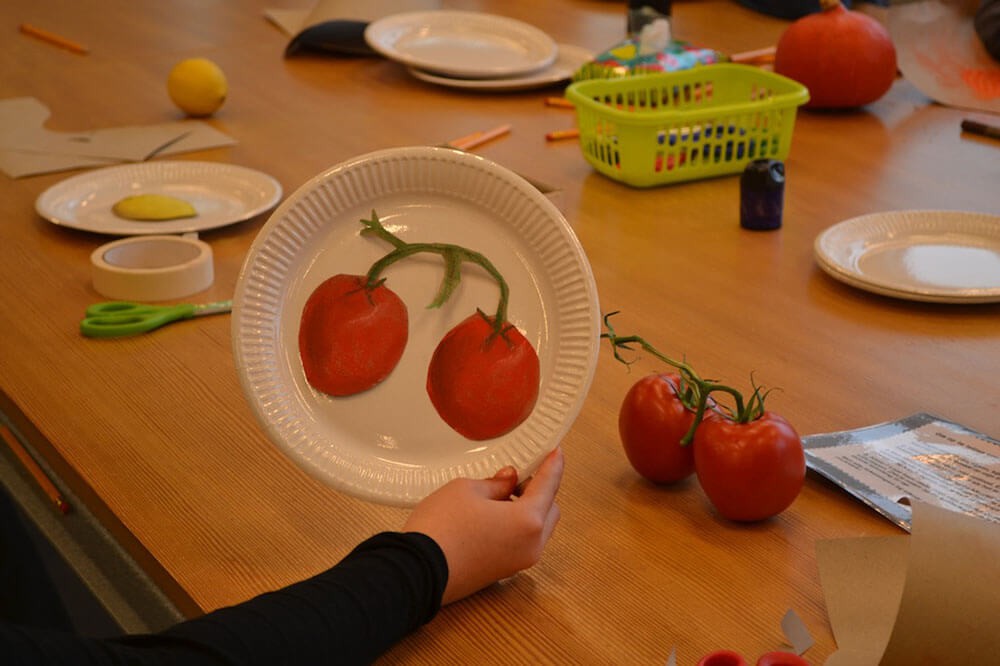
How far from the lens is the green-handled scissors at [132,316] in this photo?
1158mm

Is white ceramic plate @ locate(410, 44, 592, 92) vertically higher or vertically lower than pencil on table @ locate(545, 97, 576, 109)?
higher

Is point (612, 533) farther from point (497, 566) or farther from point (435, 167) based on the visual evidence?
point (435, 167)

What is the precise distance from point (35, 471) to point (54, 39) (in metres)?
1.53

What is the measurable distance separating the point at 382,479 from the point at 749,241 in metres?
0.72

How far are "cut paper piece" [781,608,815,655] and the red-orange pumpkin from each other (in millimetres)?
1304

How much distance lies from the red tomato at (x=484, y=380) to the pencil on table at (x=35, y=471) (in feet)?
1.39

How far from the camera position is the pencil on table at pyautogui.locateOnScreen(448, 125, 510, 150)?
1.71 m

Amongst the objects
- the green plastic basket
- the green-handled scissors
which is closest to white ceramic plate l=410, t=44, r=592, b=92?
the green plastic basket

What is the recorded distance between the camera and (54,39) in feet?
7.69

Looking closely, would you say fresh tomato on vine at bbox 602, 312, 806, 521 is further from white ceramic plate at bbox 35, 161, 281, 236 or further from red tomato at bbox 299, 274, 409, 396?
white ceramic plate at bbox 35, 161, 281, 236

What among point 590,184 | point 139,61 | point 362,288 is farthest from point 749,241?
point 139,61

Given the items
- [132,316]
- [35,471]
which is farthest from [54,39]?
[35,471]

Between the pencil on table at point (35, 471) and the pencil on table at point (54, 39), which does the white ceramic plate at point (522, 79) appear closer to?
the pencil on table at point (54, 39)

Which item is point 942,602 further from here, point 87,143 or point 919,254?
point 87,143
